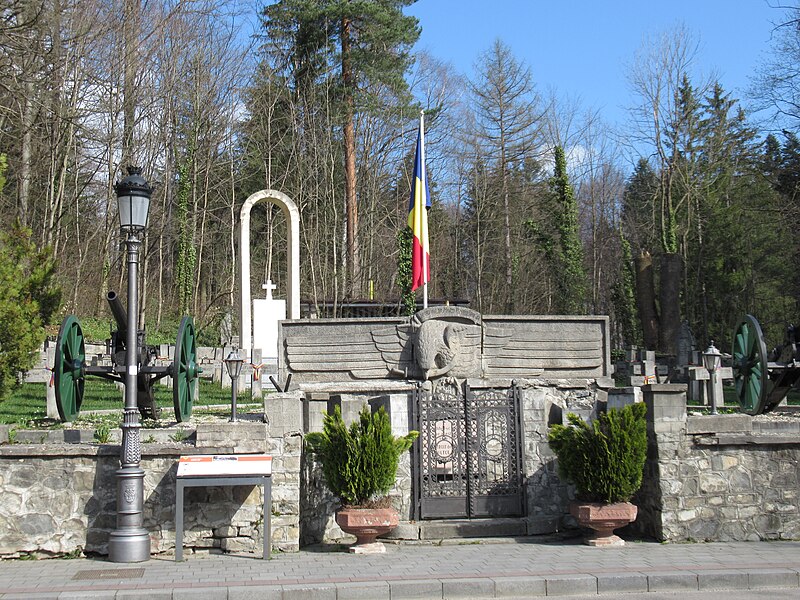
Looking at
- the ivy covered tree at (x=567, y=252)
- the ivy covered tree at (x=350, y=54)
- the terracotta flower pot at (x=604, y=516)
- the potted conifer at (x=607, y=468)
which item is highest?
the ivy covered tree at (x=350, y=54)

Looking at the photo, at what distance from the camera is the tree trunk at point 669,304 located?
31.0 metres

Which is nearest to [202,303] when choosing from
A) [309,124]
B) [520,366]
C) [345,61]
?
[309,124]

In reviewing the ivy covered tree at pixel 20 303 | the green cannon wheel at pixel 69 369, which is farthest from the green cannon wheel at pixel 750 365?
the ivy covered tree at pixel 20 303

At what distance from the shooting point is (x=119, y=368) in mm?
10750

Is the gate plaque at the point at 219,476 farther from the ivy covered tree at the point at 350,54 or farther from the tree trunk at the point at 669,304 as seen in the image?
the tree trunk at the point at 669,304

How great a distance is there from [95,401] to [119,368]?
22.6 ft

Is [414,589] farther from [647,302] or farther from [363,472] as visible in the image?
[647,302]

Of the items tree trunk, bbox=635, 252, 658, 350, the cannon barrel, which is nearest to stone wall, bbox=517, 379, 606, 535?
the cannon barrel

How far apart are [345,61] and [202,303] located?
10741mm

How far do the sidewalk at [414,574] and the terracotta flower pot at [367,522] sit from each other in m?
0.24

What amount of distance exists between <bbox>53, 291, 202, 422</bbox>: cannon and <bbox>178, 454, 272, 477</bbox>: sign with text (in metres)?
2.35

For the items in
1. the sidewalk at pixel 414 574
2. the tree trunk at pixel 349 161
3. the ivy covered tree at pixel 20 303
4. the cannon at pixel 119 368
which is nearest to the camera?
the sidewalk at pixel 414 574

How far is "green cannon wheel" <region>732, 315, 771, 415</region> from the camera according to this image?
11531 millimetres

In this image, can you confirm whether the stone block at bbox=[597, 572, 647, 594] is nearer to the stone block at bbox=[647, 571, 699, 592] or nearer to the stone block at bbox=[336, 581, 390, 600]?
the stone block at bbox=[647, 571, 699, 592]
